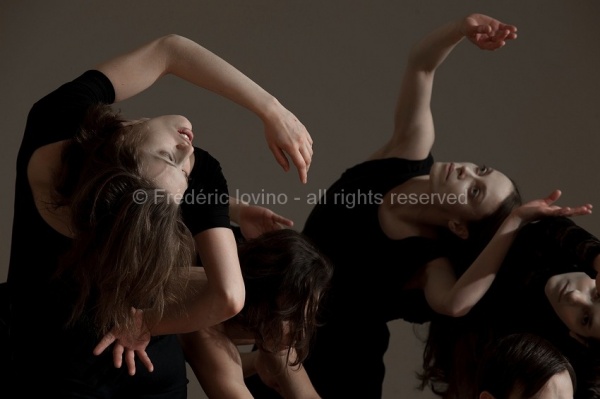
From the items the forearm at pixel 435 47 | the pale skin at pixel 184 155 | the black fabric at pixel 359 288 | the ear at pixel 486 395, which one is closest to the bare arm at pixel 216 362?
the pale skin at pixel 184 155

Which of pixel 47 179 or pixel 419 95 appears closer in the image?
pixel 47 179

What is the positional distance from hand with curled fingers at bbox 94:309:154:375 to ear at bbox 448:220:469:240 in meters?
0.65

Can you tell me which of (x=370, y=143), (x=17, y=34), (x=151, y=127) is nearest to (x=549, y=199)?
(x=151, y=127)

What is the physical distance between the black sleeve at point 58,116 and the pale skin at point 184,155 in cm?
2

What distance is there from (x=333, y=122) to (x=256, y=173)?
27 cm

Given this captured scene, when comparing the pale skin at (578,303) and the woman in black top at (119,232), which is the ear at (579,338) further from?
the woman in black top at (119,232)

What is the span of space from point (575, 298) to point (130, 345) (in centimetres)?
73

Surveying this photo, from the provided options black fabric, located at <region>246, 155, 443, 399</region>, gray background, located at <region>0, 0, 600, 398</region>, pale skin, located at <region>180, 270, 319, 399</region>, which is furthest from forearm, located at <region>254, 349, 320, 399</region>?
gray background, located at <region>0, 0, 600, 398</region>

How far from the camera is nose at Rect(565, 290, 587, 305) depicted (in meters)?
1.56

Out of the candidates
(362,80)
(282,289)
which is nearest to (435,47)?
(282,289)

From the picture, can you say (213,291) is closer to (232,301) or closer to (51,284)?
(232,301)

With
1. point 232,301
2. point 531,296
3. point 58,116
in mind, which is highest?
point 58,116

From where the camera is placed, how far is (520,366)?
1519 millimetres

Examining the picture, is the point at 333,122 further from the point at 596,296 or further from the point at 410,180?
the point at 596,296
